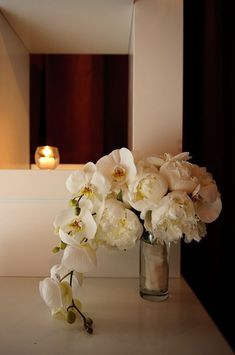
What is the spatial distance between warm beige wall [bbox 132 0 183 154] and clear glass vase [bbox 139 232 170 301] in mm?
293

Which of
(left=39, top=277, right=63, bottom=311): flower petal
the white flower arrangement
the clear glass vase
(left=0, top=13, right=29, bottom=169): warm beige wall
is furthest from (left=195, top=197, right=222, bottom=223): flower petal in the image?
(left=0, top=13, right=29, bottom=169): warm beige wall

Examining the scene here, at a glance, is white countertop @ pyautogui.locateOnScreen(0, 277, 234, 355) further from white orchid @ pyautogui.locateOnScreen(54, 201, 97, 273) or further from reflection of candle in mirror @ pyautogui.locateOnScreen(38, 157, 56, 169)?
reflection of candle in mirror @ pyautogui.locateOnScreen(38, 157, 56, 169)

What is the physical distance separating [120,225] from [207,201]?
182 millimetres

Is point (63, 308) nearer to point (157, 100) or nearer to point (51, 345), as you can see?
Result: point (51, 345)

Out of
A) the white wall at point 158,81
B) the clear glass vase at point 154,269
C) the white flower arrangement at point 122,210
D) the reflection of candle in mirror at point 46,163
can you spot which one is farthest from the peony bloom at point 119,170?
the reflection of candle in mirror at point 46,163

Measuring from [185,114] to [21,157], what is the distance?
0.61 metres

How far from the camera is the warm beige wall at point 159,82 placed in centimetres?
88

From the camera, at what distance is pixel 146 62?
884 mm

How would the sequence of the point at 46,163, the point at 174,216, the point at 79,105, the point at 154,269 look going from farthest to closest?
1. the point at 79,105
2. the point at 46,163
3. the point at 154,269
4. the point at 174,216

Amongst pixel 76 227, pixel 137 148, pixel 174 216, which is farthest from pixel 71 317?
pixel 137 148

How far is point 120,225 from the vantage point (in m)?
0.62

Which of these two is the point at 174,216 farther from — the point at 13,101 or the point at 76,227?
the point at 13,101

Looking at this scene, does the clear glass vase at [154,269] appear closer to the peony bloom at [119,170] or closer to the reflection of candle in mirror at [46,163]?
the peony bloom at [119,170]

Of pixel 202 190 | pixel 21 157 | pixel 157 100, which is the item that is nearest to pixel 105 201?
pixel 202 190
